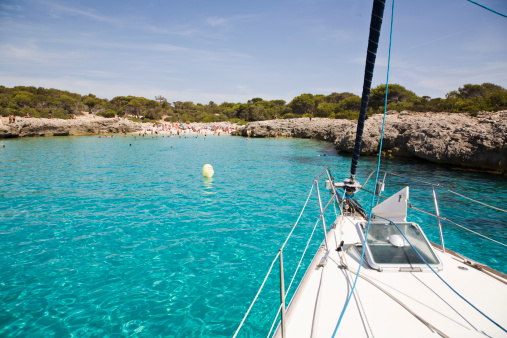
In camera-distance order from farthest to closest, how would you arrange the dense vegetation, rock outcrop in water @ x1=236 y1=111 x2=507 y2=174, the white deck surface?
the dense vegetation → rock outcrop in water @ x1=236 y1=111 x2=507 y2=174 → the white deck surface

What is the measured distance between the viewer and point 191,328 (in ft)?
17.6

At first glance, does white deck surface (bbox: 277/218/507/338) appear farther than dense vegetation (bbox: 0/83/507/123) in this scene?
No

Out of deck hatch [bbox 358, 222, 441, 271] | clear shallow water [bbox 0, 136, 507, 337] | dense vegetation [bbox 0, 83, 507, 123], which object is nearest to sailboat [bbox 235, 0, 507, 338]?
deck hatch [bbox 358, 222, 441, 271]

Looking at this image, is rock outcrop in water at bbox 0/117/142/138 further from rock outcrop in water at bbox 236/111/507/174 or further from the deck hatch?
the deck hatch

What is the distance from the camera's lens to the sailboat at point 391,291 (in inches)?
131

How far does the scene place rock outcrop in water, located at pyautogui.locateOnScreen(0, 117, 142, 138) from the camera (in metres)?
49.4

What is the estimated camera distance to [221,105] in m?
122

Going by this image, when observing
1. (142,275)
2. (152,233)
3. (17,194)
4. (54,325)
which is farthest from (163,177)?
(54,325)

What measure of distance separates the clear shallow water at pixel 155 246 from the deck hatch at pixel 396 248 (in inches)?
106

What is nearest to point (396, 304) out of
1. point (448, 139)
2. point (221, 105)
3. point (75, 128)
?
point (448, 139)

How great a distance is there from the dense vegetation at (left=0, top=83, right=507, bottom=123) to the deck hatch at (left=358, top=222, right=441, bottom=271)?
113 ft

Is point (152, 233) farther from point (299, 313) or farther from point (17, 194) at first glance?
point (17, 194)

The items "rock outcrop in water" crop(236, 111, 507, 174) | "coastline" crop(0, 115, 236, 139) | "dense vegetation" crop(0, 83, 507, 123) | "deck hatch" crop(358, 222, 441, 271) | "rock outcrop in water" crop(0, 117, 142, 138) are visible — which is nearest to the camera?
"deck hatch" crop(358, 222, 441, 271)

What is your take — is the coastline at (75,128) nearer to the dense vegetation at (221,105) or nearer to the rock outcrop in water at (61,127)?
the rock outcrop in water at (61,127)
